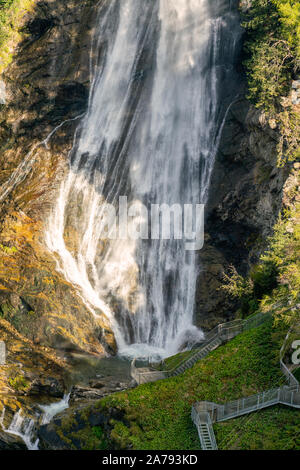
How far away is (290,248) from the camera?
2247 centimetres

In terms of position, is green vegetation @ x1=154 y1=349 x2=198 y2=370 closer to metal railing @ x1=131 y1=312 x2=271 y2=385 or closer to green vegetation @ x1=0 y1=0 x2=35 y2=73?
metal railing @ x1=131 y1=312 x2=271 y2=385

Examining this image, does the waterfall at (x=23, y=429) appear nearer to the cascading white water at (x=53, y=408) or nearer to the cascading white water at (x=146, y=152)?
→ the cascading white water at (x=53, y=408)

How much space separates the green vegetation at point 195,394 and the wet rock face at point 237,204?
6.89m

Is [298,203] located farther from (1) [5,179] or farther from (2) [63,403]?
(1) [5,179]

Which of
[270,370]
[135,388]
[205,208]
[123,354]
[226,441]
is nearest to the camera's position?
[226,441]

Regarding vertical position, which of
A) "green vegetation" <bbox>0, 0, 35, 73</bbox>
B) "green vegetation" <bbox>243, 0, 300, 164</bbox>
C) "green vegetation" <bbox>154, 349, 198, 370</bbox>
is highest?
"green vegetation" <bbox>0, 0, 35, 73</bbox>

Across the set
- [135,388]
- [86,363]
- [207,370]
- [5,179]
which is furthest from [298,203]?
[5,179]

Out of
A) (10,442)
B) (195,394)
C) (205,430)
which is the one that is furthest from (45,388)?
(205,430)

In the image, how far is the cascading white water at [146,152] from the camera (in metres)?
31.5

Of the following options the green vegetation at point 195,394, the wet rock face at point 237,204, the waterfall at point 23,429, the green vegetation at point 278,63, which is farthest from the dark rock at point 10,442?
the green vegetation at point 278,63

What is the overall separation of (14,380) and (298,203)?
16.3 m

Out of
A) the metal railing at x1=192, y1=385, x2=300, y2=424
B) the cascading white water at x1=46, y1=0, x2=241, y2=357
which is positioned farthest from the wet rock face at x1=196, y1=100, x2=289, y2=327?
the metal railing at x1=192, y1=385, x2=300, y2=424

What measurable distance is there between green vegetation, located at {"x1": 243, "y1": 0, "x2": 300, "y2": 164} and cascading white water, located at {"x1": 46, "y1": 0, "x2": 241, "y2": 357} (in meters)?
2.89

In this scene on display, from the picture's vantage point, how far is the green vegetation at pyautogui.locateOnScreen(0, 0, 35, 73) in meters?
38.6
